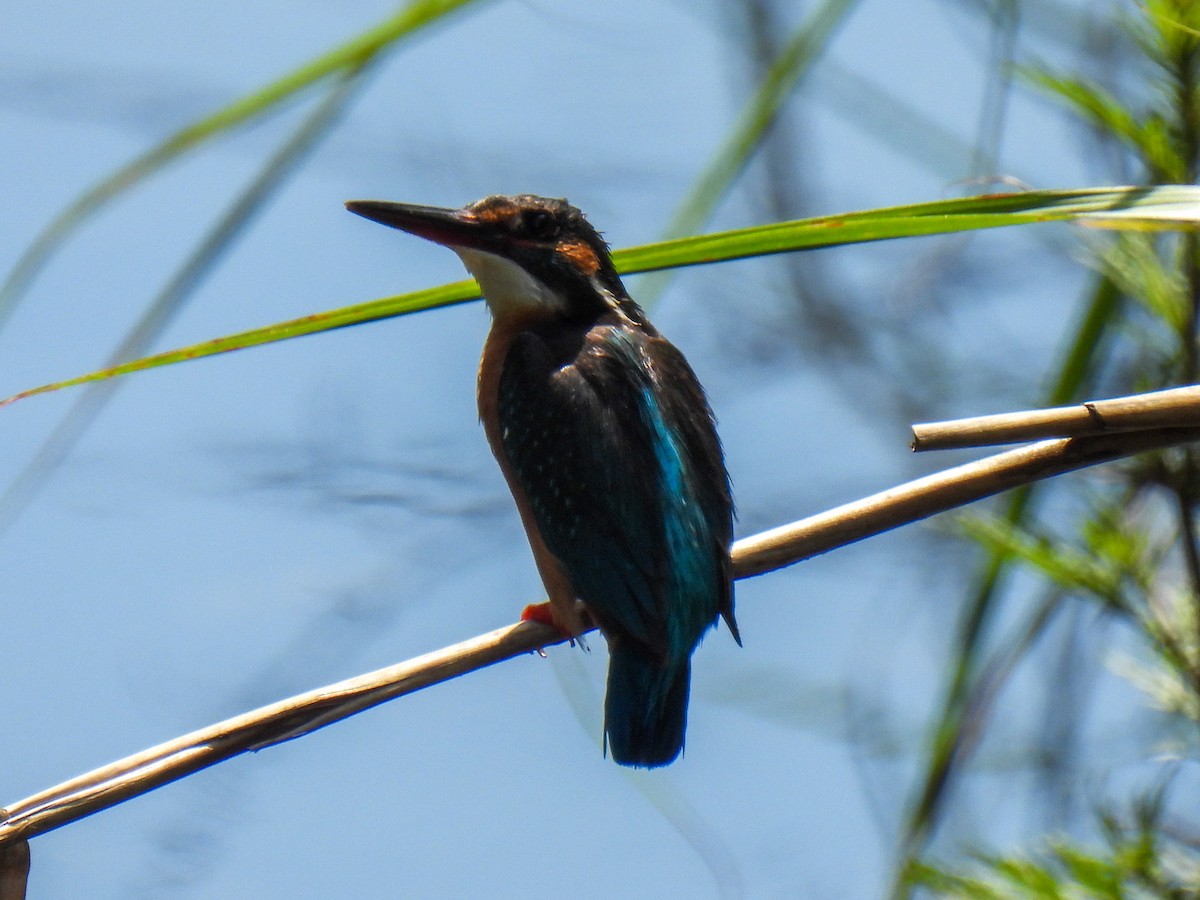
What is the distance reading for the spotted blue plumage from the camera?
2.40m

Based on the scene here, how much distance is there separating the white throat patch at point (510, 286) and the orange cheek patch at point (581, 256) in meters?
0.09

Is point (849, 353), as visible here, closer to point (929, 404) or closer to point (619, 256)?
point (929, 404)

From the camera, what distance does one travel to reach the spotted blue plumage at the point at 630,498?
2398mm

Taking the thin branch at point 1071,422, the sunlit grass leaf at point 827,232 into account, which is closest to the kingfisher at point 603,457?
the sunlit grass leaf at point 827,232

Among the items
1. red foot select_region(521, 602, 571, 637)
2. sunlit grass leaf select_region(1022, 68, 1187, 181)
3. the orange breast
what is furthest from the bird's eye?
sunlit grass leaf select_region(1022, 68, 1187, 181)

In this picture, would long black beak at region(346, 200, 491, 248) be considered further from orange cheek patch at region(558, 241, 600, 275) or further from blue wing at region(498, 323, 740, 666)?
blue wing at region(498, 323, 740, 666)

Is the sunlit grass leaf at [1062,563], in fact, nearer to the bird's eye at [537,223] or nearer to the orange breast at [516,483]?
the orange breast at [516,483]

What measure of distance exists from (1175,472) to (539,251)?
162 cm

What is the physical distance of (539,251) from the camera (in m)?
3.04

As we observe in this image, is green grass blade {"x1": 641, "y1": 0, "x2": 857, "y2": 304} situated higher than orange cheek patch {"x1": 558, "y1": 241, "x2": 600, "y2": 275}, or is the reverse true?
orange cheek patch {"x1": 558, "y1": 241, "x2": 600, "y2": 275}

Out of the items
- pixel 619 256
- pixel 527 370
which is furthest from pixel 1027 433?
pixel 527 370

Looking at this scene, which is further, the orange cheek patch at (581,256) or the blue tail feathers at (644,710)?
the orange cheek patch at (581,256)

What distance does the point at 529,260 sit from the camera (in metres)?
3.04

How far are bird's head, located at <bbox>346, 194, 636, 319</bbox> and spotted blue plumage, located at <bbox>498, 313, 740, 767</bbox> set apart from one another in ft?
0.65
